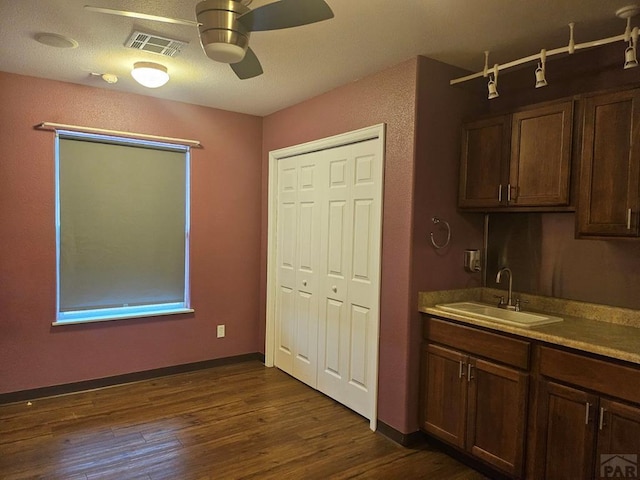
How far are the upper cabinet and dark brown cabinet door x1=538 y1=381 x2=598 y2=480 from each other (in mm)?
1013

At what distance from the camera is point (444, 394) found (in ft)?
8.86

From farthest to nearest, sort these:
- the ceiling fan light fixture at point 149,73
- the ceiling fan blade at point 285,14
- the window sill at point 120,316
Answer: the window sill at point 120,316 < the ceiling fan light fixture at point 149,73 < the ceiling fan blade at point 285,14

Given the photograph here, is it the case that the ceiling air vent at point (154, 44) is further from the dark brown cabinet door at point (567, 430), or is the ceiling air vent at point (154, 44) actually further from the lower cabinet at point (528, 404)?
the dark brown cabinet door at point (567, 430)

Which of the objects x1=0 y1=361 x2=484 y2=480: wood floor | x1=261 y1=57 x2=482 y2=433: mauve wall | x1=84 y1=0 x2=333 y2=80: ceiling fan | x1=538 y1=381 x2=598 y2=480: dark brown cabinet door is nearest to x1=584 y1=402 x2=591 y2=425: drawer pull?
x1=538 y1=381 x2=598 y2=480: dark brown cabinet door

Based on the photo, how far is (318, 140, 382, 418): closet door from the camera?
3.07 metres

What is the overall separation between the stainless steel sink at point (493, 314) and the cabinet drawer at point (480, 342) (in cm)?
9

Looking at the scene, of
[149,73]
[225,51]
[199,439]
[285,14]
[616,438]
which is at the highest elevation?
[149,73]

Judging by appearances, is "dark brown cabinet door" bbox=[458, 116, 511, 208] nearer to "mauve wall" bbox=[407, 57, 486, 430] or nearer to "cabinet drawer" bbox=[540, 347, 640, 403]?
"mauve wall" bbox=[407, 57, 486, 430]

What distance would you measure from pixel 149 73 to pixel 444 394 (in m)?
2.86

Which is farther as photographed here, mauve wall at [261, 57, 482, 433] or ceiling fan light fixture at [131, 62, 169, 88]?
ceiling fan light fixture at [131, 62, 169, 88]

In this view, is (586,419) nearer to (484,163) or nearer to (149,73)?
(484,163)

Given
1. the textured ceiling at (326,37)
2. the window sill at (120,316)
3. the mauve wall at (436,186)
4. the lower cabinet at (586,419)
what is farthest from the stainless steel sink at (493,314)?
the window sill at (120,316)

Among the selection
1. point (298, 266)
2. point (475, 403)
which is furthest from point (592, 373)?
point (298, 266)

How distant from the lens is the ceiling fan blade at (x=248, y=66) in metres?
2.04
